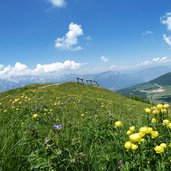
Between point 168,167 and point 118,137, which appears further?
point 118,137

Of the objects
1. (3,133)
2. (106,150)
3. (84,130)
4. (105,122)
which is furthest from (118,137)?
(3,133)

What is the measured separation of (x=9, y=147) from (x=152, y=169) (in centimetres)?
230

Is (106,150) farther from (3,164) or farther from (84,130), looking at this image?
(3,164)

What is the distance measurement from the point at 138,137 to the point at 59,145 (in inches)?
64.0

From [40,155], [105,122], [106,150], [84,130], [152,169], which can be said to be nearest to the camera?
[152,169]

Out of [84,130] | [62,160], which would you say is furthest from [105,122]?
[62,160]

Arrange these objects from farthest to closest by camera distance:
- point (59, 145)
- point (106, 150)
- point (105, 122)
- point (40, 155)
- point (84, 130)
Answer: point (105, 122) → point (84, 130) → point (106, 150) → point (59, 145) → point (40, 155)

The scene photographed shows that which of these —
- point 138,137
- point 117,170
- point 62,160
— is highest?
point 138,137

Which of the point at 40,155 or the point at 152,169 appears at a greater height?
the point at 40,155

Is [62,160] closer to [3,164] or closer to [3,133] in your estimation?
[3,164]

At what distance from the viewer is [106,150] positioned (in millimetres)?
6191

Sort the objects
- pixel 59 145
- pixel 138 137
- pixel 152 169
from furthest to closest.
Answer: pixel 59 145, pixel 152 169, pixel 138 137

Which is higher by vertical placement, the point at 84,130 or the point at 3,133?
the point at 3,133

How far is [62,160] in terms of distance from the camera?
480cm
